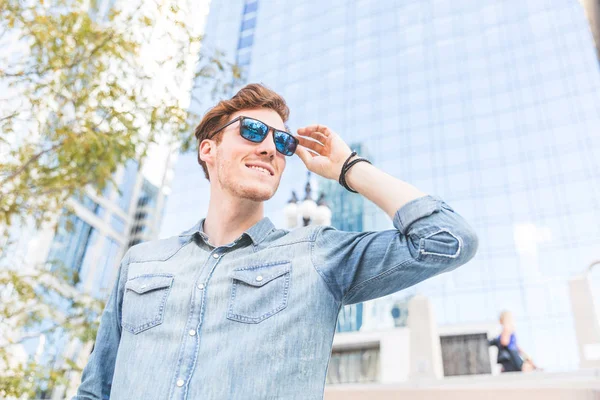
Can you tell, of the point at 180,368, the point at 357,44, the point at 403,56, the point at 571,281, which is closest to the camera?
the point at 180,368

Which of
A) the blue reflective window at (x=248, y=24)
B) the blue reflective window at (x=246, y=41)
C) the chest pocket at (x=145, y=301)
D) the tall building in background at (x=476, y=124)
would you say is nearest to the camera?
the chest pocket at (x=145, y=301)

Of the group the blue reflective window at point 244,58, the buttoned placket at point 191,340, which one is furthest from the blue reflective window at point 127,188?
the buttoned placket at point 191,340

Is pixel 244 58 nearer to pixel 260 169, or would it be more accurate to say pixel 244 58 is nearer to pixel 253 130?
pixel 253 130

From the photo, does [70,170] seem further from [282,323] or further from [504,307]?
[504,307]

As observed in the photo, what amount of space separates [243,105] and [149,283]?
2.95 ft

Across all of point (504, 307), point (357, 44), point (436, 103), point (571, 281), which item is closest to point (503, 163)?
point (436, 103)

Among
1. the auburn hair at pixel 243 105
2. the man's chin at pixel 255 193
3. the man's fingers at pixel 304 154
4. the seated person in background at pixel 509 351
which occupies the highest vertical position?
the seated person in background at pixel 509 351

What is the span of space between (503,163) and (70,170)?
165 ft

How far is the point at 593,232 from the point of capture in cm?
4425

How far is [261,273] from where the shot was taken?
1.93m

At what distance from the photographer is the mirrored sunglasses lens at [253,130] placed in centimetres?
224

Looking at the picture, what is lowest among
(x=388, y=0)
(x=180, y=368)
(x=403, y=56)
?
(x=180, y=368)

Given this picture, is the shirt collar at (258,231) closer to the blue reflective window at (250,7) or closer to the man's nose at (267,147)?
the man's nose at (267,147)

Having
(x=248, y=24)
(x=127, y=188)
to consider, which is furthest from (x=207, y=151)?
(x=248, y=24)
